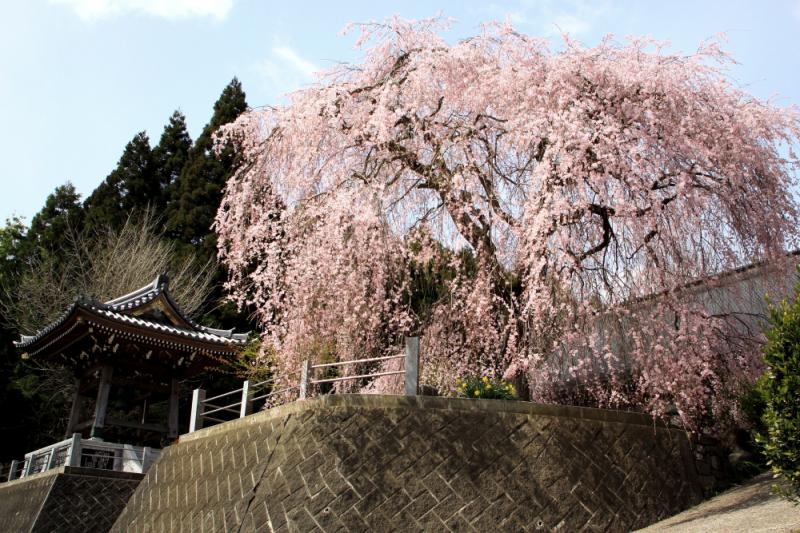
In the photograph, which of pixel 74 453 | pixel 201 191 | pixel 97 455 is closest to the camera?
pixel 74 453

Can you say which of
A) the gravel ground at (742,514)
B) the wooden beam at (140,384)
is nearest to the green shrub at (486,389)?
the gravel ground at (742,514)

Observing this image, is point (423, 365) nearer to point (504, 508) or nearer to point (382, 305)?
point (382, 305)

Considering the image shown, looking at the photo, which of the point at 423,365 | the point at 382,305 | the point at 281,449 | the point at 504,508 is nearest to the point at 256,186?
the point at 382,305

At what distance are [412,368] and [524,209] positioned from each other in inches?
116

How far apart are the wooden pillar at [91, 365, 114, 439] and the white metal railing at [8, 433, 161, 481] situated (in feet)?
1.13

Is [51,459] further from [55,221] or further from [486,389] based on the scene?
[55,221]

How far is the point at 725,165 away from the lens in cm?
1066

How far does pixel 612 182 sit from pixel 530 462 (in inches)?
164

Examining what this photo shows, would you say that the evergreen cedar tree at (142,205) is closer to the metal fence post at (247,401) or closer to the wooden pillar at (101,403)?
the wooden pillar at (101,403)

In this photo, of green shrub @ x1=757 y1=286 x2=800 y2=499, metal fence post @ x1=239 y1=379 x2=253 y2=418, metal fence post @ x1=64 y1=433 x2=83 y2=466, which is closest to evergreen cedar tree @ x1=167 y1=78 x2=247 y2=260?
metal fence post @ x1=64 y1=433 x2=83 y2=466

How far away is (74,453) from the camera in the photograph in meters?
13.7

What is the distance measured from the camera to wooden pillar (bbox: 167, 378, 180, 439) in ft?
50.8

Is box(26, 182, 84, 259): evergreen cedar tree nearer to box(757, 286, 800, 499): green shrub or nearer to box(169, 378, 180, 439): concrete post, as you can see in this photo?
box(169, 378, 180, 439): concrete post

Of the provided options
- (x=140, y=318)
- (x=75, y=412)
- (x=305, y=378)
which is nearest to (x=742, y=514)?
(x=305, y=378)
